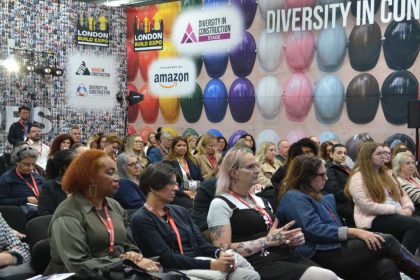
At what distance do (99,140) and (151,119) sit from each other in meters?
5.24

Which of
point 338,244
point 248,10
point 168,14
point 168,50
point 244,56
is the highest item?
point 168,14

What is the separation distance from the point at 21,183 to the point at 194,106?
8.16 m

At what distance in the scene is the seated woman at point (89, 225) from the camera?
327 centimetres

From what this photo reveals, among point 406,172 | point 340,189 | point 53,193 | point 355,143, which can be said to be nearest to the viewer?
point 53,193

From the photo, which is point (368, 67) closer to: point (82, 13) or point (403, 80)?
point (403, 80)

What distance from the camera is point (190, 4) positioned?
46.4 ft

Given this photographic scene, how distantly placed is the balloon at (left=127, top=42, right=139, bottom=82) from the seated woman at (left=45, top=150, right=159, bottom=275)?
12084mm

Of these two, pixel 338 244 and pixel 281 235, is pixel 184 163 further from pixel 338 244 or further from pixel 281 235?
pixel 281 235

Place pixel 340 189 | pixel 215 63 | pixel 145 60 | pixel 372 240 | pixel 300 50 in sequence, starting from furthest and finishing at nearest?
pixel 145 60 → pixel 215 63 → pixel 300 50 → pixel 340 189 → pixel 372 240

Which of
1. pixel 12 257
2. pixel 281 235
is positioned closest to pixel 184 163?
pixel 281 235

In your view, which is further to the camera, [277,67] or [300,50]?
[277,67]

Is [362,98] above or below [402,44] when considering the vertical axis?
below

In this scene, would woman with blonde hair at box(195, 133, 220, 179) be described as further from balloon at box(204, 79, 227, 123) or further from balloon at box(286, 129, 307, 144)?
balloon at box(204, 79, 227, 123)

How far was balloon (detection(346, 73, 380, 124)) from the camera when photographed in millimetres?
11344
